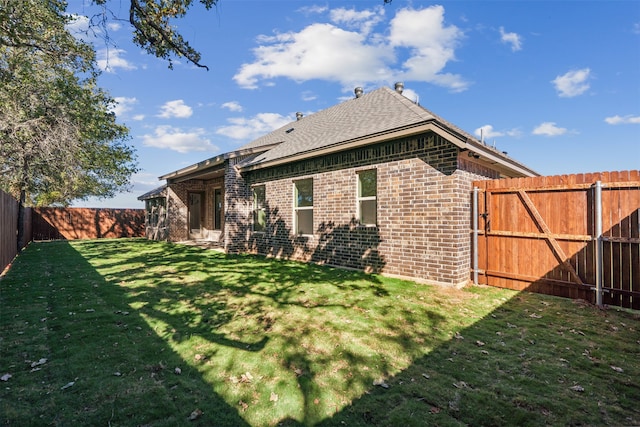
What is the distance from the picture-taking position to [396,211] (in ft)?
25.5

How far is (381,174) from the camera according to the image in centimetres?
811

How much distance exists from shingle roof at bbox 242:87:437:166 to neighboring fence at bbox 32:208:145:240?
58.9ft

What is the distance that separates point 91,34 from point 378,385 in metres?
8.54

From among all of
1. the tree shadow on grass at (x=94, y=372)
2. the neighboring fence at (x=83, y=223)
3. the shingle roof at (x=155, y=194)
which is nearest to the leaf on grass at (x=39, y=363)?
the tree shadow on grass at (x=94, y=372)

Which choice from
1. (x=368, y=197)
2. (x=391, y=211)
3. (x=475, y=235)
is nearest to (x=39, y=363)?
(x=391, y=211)

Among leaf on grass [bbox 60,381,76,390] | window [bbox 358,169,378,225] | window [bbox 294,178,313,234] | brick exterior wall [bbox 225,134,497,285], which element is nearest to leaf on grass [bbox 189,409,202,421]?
leaf on grass [bbox 60,381,76,390]

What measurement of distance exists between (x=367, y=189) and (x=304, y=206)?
2.77 metres

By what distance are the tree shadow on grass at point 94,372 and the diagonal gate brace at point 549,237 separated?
647 centimetres

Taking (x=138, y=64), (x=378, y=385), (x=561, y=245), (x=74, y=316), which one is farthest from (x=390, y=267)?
(x=138, y=64)

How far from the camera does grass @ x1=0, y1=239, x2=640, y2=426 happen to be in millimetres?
2641

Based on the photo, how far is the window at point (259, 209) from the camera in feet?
40.4

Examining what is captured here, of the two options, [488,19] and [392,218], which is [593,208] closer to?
[392,218]

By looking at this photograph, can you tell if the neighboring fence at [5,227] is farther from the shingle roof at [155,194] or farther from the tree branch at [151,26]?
the shingle roof at [155,194]

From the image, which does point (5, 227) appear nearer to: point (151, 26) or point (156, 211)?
point (151, 26)
